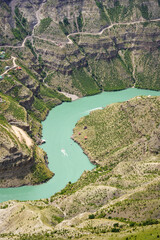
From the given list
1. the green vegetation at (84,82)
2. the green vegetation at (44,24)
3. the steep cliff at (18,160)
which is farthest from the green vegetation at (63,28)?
the steep cliff at (18,160)

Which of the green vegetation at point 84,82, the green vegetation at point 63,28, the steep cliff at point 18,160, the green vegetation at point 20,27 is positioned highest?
the green vegetation at point 20,27

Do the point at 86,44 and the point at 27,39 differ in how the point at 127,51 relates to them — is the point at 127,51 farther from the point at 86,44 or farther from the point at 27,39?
the point at 27,39

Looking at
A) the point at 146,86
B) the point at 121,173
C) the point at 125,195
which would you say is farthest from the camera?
the point at 146,86

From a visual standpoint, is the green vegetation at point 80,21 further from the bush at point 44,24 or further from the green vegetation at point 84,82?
the green vegetation at point 84,82

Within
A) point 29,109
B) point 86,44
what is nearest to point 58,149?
point 29,109

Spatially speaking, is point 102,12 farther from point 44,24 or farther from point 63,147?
point 63,147

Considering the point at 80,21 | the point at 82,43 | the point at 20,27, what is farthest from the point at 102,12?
the point at 20,27
